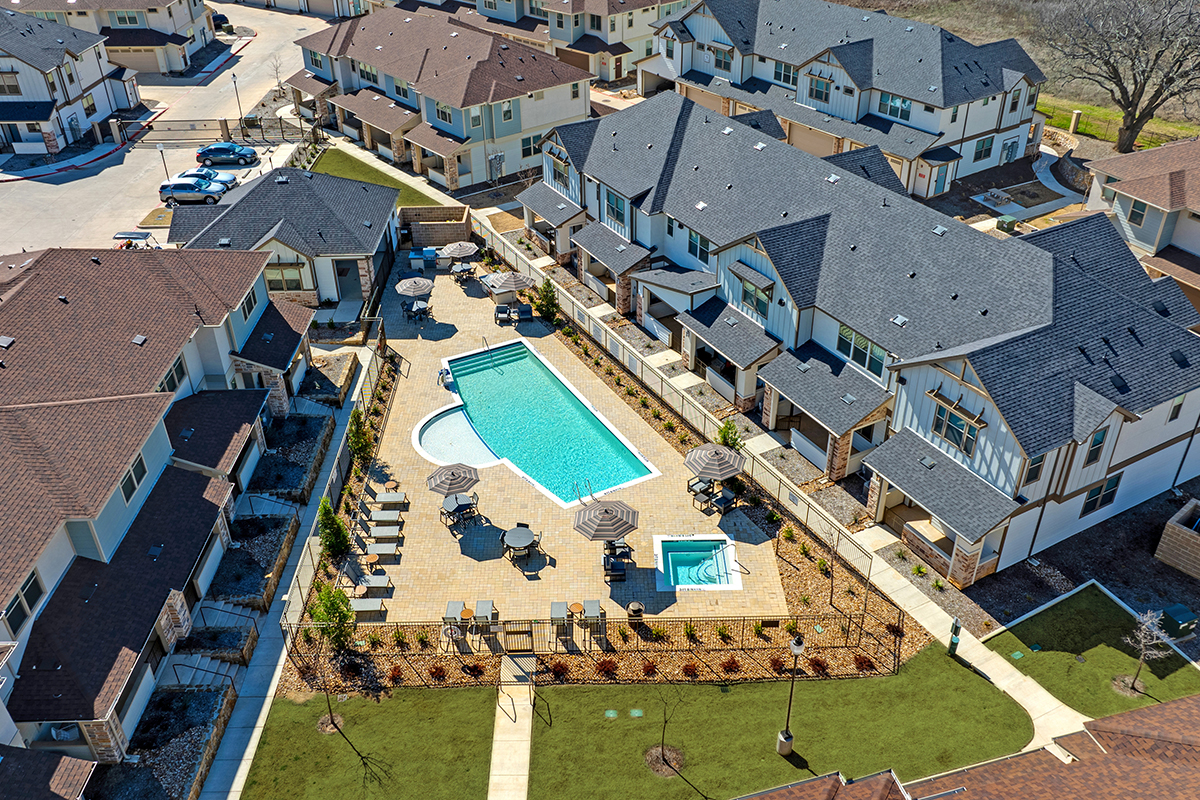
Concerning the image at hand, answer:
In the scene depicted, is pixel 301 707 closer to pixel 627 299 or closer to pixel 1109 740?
pixel 1109 740

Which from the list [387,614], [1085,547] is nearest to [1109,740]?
[1085,547]

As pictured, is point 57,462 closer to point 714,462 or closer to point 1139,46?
point 714,462

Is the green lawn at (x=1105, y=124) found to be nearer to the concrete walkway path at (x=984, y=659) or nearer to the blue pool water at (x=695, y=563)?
the concrete walkway path at (x=984, y=659)

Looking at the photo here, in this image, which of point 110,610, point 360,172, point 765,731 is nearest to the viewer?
point 765,731

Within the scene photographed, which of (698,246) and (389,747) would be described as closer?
(389,747)

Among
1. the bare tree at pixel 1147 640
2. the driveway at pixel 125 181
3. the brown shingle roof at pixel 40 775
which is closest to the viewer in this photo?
the brown shingle roof at pixel 40 775

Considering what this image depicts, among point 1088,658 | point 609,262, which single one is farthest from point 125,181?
point 1088,658

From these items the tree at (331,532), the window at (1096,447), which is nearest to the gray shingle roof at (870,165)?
the window at (1096,447)
